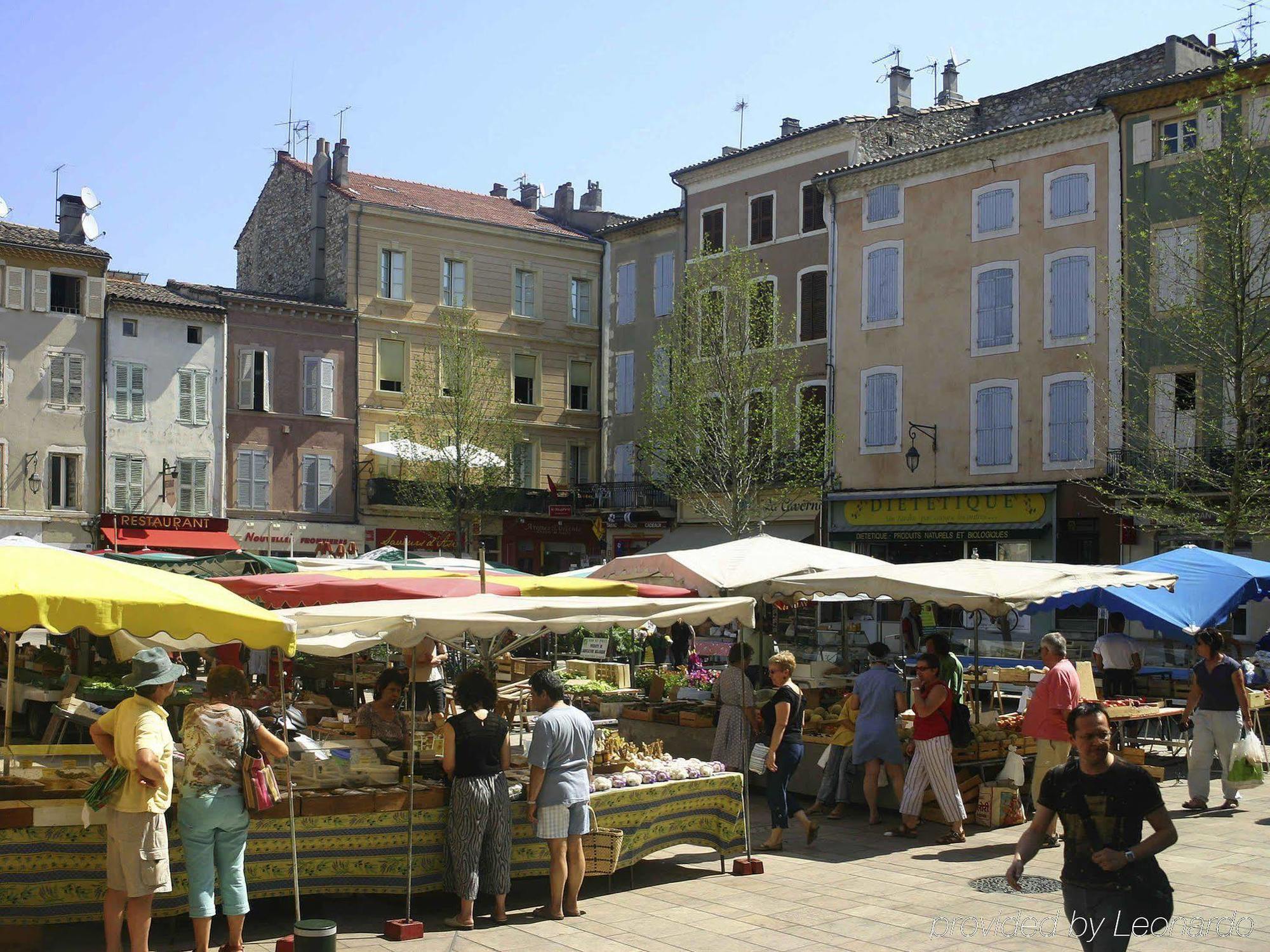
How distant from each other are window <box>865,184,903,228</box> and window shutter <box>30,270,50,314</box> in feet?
68.1

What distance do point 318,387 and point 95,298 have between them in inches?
254

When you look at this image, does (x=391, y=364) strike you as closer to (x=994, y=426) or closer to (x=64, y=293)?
(x=64, y=293)

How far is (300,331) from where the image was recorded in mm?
39531

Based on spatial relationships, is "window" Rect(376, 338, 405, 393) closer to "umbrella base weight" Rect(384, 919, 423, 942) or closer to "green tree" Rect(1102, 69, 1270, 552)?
"green tree" Rect(1102, 69, 1270, 552)

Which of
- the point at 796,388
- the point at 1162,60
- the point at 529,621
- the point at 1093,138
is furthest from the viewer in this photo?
the point at 796,388

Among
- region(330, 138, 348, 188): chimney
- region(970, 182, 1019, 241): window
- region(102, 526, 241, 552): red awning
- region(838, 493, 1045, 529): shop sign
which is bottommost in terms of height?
region(102, 526, 241, 552): red awning

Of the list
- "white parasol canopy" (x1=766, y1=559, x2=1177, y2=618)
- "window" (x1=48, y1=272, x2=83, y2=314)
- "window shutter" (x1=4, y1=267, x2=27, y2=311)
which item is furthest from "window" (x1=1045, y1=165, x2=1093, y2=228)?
"window shutter" (x1=4, y1=267, x2=27, y2=311)

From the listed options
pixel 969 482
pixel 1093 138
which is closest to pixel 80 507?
pixel 969 482

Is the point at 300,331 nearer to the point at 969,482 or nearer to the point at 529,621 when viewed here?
the point at 969,482

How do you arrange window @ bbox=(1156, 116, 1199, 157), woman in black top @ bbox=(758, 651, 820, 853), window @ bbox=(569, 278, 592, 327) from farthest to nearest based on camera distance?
window @ bbox=(569, 278, 592, 327)
window @ bbox=(1156, 116, 1199, 157)
woman in black top @ bbox=(758, 651, 820, 853)

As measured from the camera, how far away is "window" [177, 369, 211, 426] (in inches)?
1479

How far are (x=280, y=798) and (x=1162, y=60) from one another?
29488 mm

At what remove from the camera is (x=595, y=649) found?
76.5 feet

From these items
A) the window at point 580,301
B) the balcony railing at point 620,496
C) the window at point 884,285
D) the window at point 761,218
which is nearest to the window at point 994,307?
→ the window at point 884,285
